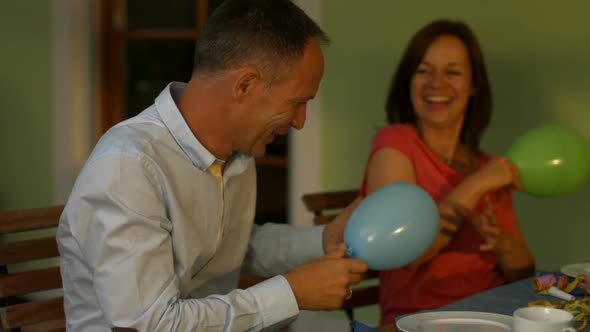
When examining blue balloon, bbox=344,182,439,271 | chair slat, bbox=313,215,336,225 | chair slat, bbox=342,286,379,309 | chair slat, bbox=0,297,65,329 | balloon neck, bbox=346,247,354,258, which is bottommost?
chair slat, bbox=342,286,379,309

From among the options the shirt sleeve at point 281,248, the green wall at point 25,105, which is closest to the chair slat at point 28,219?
the shirt sleeve at point 281,248

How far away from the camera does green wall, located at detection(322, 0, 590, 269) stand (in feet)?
8.39

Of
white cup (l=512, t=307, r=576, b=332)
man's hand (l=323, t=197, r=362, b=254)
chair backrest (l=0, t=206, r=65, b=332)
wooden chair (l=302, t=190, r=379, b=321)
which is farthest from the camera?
wooden chair (l=302, t=190, r=379, b=321)

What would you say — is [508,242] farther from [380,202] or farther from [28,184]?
[28,184]

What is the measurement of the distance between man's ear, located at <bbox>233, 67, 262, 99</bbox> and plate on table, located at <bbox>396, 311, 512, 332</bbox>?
Answer: 1.52ft

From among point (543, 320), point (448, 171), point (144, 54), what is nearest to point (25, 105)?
point (144, 54)

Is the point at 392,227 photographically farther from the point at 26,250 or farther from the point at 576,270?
the point at 26,250

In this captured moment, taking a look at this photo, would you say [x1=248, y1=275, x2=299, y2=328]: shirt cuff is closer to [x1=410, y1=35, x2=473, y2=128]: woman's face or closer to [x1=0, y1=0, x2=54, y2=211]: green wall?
[x1=410, y1=35, x2=473, y2=128]: woman's face

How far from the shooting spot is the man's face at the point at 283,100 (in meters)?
1.45

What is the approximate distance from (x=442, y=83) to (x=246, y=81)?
90 centimetres

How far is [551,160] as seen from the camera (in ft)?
6.33

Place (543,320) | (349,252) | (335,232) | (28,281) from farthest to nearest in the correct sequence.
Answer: (335,232) → (28,281) → (349,252) → (543,320)

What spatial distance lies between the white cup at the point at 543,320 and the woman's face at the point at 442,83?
3.39 ft

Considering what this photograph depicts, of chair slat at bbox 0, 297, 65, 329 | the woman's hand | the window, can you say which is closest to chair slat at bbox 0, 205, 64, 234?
chair slat at bbox 0, 297, 65, 329
